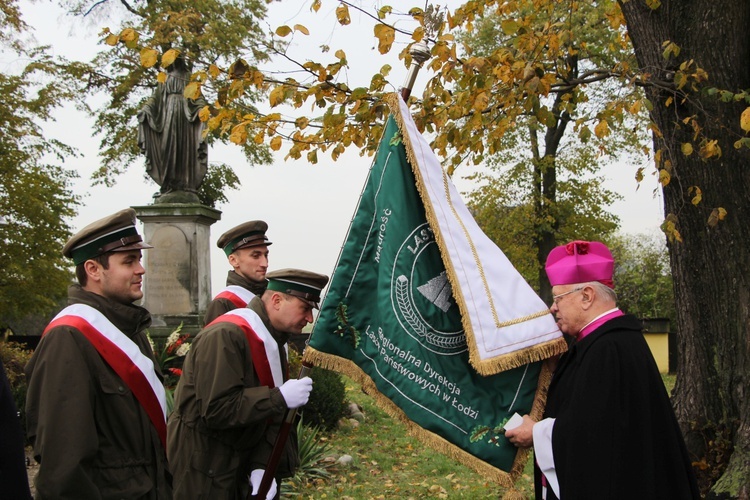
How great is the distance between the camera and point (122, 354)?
3.13 meters

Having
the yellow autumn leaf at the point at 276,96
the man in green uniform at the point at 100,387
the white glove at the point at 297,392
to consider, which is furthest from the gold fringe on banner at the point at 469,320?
the yellow autumn leaf at the point at 276,96

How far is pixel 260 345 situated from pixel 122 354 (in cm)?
88

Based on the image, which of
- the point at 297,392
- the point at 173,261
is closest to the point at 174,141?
the point at 173,261

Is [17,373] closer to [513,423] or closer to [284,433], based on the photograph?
[284,433]

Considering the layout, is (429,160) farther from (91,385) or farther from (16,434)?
(16,434)

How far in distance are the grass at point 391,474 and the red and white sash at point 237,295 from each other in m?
2.71

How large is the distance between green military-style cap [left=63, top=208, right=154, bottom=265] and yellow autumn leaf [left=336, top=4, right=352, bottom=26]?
3093 millimetres

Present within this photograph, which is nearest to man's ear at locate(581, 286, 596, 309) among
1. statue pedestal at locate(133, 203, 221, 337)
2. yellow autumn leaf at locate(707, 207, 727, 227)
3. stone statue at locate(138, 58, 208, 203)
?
yellow autumn leaf at locate(707, 207, 727, 227)

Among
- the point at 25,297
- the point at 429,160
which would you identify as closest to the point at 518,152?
the point at 25,297

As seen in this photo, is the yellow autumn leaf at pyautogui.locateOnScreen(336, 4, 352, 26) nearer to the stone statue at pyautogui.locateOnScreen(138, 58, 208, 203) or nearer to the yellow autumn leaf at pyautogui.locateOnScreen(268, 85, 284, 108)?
the yellow autumn leaf at pyautogui.locateOnScreen(268, 85, 284, 108)

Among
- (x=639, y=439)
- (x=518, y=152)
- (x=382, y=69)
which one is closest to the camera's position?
(x=639, y=439)

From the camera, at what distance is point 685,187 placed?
5.98 m

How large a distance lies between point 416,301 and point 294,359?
774 centimetres

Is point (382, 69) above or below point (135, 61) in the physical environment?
below
